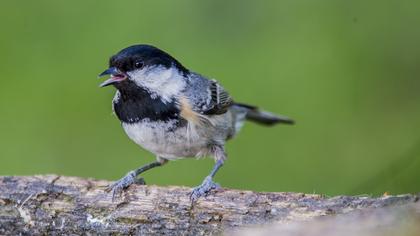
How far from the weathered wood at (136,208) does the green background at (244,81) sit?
6.21ft

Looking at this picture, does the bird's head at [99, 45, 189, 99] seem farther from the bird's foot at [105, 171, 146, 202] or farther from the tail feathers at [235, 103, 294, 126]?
the tail feathers at [235, 103, 294, 126]

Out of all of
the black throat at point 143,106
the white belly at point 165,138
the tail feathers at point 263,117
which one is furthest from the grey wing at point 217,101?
the tail feathers at point 263,117

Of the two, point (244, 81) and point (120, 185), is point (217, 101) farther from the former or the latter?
point (244, 81)

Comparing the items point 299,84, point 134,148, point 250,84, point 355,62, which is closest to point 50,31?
point 134,148

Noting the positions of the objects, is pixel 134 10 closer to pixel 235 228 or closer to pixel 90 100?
pixel 90 100

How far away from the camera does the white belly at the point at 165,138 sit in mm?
4910

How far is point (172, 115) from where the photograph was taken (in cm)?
495

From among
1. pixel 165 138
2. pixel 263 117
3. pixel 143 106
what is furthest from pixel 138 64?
pixel 263 117

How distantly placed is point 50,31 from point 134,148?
1.85 meters

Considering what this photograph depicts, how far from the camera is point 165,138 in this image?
4949 mm

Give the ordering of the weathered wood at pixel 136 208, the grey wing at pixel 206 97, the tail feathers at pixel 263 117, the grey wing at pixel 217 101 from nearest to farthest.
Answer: the weathered wood at pixel 136 208, the grey wing at pixel 206 97, the grey wing at pixel 217 101, the tail feathers at pixel 263 117

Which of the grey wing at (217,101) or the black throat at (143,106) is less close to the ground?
the grey wing at (217,101)

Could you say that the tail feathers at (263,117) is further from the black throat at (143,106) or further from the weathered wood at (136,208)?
the weathered wood at (136,208)

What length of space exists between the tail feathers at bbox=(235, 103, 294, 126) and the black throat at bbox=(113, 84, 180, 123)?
1.54 meters
